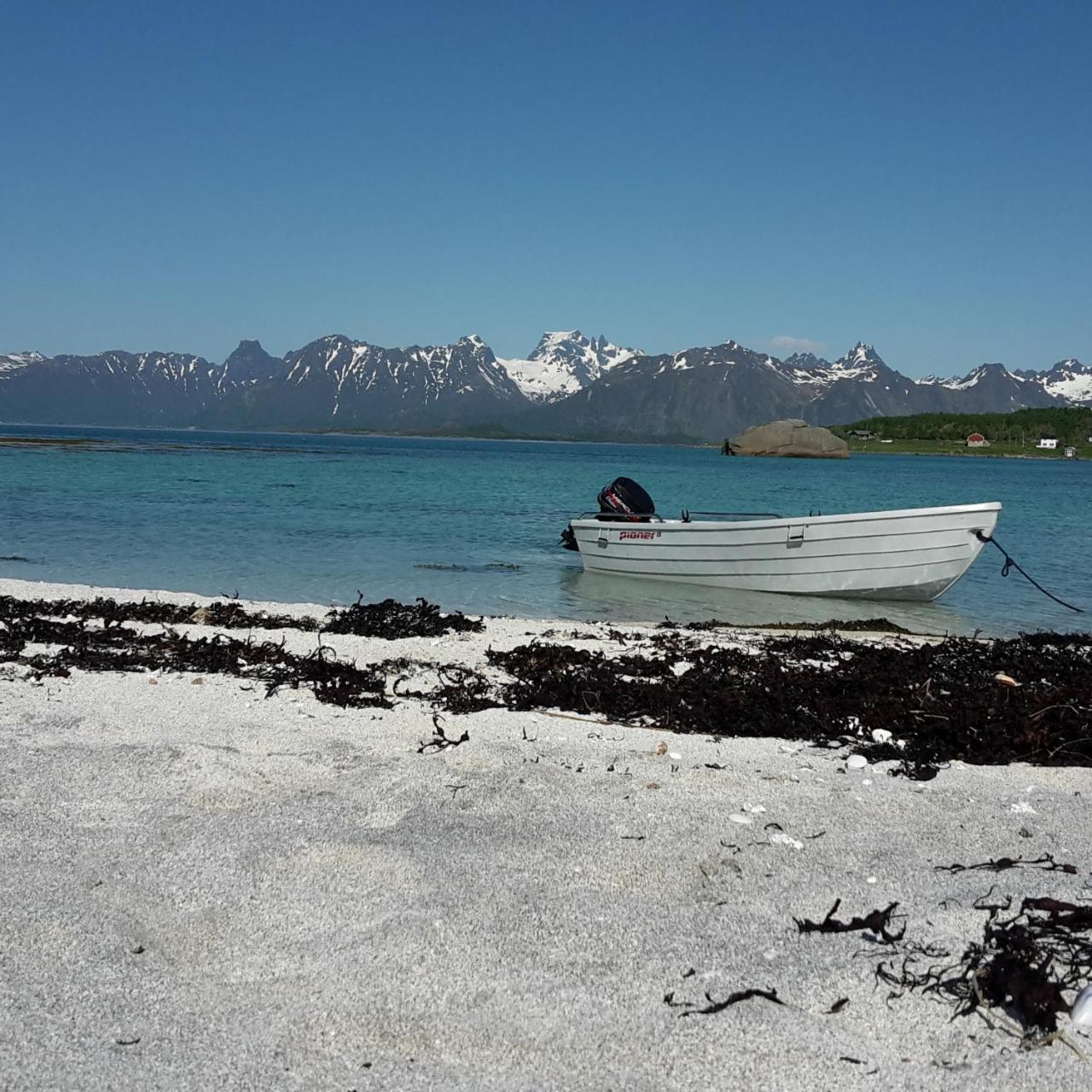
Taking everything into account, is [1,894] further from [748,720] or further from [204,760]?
[748,720]


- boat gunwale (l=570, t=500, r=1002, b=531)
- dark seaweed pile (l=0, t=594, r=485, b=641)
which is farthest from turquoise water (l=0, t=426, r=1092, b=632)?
dark seaweed pile (l=0, t=594, r=485, b=641)

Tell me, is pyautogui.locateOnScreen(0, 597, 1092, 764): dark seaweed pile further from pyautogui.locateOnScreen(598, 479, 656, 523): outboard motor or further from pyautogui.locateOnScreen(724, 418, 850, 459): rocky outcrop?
pyautogui.locateOnScreen(724, 418, 850, 459): rocky outcrop

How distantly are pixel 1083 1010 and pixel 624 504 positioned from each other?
1913 cm

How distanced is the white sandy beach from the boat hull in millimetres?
12140

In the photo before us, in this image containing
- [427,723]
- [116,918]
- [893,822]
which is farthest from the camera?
[427,723]

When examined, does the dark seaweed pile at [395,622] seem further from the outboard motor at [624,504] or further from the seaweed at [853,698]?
the outboard motor at [624,504]

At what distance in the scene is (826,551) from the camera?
1936cm

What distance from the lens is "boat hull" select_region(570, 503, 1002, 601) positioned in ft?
60.3

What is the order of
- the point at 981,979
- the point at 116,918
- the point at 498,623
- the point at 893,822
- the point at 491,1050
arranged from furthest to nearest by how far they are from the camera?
the point at 498,623 < the point at 893,822 < the point at 116,918 < the point at 981,979 < the point at 491,1050

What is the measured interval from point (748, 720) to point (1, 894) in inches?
216

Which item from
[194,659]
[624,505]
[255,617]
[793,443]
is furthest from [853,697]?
[793,443]

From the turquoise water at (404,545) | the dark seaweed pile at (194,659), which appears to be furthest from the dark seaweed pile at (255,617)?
the turquoise water at (404,545)

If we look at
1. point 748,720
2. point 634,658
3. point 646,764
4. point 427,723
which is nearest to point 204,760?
point 427,723

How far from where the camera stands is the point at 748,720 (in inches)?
320
